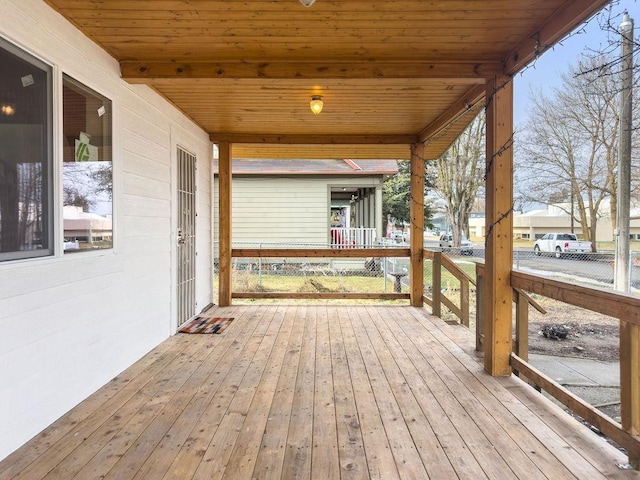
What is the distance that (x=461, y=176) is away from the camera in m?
14.5

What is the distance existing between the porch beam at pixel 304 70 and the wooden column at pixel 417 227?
2.44 m

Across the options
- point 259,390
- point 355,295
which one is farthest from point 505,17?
point 355,295

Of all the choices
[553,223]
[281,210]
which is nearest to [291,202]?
[281,210]

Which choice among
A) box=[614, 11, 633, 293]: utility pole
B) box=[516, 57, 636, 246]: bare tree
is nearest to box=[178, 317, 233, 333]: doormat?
box=[614, 11, 633, 293]: utility pole

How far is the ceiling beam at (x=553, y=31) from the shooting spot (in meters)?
2.11

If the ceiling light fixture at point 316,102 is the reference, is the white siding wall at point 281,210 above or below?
below

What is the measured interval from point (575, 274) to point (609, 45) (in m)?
6.84

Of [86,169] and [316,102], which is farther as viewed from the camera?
[316,102]

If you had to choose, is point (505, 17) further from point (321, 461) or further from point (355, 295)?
point (355, 295)

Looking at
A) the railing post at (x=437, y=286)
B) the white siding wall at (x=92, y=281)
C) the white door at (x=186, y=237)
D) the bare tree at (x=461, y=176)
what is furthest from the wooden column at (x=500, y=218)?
the bare tree at (x=461, y=176)

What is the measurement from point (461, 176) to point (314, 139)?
10.9 m

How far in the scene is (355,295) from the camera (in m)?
5.79

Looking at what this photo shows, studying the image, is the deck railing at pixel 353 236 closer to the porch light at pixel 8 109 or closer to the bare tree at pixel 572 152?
the bare tree at pixel 572 152

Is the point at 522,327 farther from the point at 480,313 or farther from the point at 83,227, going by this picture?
the point at 83,227
